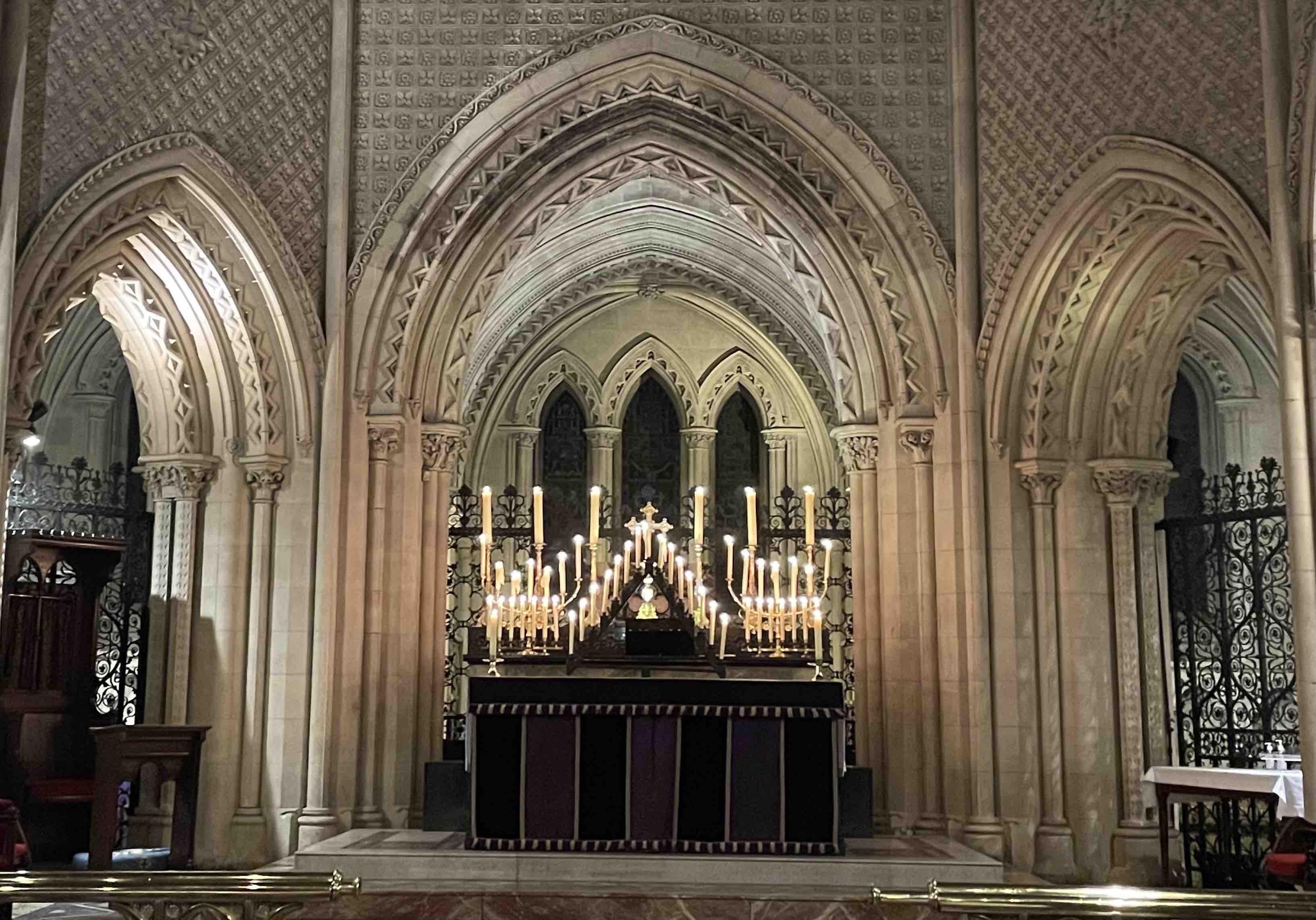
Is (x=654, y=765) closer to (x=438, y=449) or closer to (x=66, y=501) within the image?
(x=438, y=449)

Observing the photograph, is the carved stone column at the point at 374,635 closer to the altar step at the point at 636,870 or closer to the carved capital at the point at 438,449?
the carved capital at the point at 438,449

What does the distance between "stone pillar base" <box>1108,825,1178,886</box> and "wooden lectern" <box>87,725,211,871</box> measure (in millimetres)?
6464

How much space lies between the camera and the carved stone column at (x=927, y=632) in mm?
11125

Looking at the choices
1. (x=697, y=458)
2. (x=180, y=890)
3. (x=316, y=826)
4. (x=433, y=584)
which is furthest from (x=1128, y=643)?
(x=697, y=458)

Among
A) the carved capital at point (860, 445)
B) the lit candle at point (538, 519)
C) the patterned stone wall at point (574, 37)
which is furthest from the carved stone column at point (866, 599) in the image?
the lit candle at point (538, 519)

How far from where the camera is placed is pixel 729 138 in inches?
477

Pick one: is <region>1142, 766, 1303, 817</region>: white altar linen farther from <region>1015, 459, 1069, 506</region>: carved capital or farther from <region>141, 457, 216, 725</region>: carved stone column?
<region>141, 457, 216, 725</region>: carved stone column

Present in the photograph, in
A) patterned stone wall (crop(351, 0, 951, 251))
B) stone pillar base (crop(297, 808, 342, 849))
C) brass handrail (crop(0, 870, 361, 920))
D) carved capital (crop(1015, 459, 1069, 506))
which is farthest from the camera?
patterned stone wall (crop(351, 0, 951, 251))

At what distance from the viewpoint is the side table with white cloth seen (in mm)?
9266

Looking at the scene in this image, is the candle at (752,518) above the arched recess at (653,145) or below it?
below

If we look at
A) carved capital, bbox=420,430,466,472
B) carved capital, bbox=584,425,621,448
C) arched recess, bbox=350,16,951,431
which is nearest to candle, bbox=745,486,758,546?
arched recess, bbox=350,16,951,431

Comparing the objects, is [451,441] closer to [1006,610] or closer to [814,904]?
[1006,610]

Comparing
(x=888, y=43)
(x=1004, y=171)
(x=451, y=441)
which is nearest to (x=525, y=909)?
(x=451, y=441)

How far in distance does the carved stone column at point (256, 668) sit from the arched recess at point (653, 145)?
97cm
